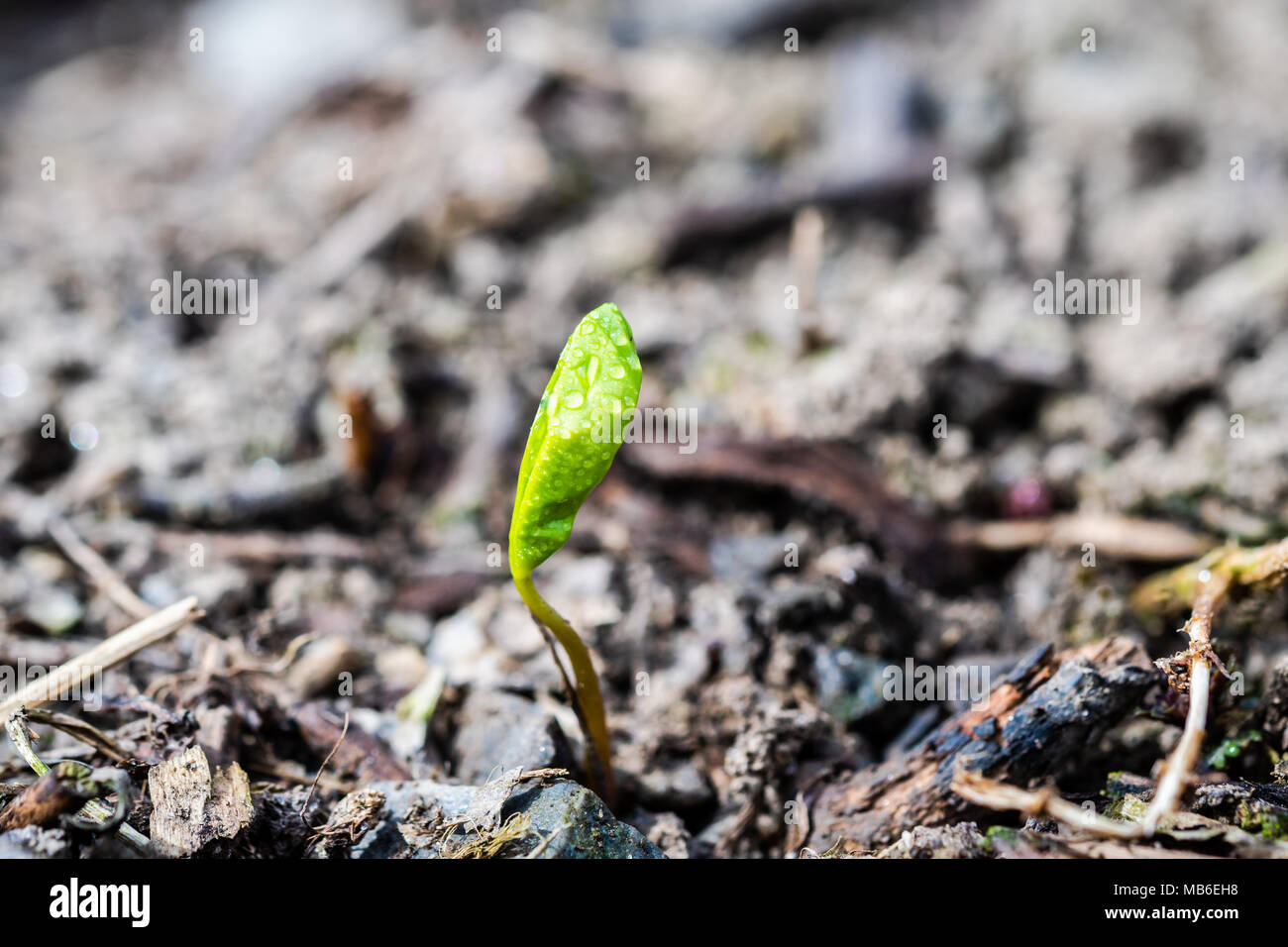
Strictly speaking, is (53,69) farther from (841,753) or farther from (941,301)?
(841,753)

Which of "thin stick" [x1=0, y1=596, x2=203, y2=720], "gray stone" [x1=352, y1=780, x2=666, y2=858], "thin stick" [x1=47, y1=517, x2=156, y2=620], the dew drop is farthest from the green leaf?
the dew drop

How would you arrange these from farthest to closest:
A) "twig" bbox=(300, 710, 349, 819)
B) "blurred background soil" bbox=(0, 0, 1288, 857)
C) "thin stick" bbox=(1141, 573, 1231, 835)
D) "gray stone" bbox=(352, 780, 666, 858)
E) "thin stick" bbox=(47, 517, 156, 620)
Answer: "thin stick" bbox=(47, 517, 156, 620)
"blurred background soil" bbox=(0, 0, 1288, 857)
"twig" bbox=(300, 710, 349, 819)
"gray stone" bbox=(352, 780, 666, 858)
"thin stick" bbox=(1141, 573, 1231, 835)

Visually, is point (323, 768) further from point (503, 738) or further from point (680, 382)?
point (680, 382)

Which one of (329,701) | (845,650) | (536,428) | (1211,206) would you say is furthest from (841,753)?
(1211,206)

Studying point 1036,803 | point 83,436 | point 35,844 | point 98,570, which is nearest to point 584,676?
point 1036,803

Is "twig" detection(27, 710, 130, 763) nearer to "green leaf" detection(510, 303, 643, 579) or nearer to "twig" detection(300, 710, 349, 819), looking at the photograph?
"twig" detection(300, 710, 349, 819)

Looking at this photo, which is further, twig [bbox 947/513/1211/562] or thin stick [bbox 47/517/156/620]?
twig [bbox 947/513/1211/562]
